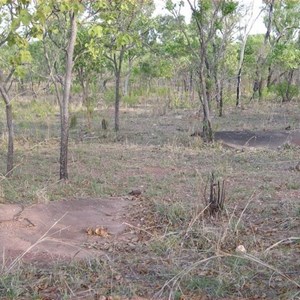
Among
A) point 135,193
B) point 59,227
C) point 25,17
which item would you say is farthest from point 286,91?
point 25,17

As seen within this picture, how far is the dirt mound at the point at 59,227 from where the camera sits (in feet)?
14.9

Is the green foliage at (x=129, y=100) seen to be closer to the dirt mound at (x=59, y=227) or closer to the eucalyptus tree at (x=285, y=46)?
the eucalyptus tree at (x=285, y=46)

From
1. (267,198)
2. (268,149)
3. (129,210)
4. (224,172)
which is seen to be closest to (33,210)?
(129,210)

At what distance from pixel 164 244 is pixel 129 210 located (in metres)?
1.60

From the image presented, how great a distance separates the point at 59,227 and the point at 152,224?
103 cm

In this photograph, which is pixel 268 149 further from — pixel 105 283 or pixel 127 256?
pixel 105 283

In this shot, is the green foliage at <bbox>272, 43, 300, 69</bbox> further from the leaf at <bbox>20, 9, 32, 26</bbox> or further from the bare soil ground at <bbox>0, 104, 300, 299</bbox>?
the leaf at <bbox>20, 9, 32, 26</bbox>

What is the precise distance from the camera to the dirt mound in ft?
14.9

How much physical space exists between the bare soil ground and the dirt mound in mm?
13

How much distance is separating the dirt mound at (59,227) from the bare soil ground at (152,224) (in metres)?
0.01

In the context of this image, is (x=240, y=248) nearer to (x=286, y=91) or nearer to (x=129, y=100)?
(x=129, y=100)

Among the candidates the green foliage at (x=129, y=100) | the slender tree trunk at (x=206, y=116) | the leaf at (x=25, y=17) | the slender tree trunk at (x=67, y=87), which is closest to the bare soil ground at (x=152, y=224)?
the slender tree trunk at (x=206, y=116)

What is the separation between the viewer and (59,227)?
5352 millimetres

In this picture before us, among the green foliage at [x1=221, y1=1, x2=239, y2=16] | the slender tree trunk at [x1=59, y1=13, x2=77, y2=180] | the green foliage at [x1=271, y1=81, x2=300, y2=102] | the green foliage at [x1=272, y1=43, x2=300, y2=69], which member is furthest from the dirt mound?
the green foliage at [x1=271, y1=81, x2=300, y2=102]
